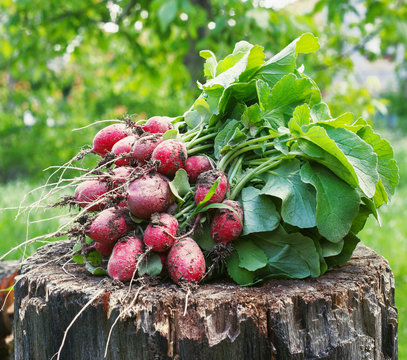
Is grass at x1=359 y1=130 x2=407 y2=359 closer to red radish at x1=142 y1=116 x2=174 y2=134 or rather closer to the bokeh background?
the bokeh background

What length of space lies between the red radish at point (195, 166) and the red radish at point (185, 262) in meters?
0.30

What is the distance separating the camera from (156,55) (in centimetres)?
748

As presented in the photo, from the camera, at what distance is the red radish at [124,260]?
167 cm

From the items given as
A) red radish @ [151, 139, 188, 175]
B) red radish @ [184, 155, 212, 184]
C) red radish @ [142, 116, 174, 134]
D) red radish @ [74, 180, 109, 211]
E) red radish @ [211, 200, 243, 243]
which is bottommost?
red radish @ [211, 200, 243, 243]

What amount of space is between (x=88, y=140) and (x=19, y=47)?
2.13 metres

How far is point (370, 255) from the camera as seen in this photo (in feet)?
Answer: 7.07

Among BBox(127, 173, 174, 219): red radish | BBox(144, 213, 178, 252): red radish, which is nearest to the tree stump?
BBox(144, 213, 178, 252): red radish

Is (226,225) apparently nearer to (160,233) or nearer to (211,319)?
(160,233)

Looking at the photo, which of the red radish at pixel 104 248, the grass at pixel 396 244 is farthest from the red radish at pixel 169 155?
the grass at pixel 396 244

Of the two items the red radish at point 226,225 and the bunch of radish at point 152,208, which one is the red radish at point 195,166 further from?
the red radish at point 226,225

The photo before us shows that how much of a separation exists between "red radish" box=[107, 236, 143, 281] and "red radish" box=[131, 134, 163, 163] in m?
0.35

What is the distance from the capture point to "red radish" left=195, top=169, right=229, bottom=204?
1.74 m

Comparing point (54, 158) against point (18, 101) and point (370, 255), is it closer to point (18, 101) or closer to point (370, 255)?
point (18, 101)

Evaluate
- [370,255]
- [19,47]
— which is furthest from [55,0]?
[370,255]
